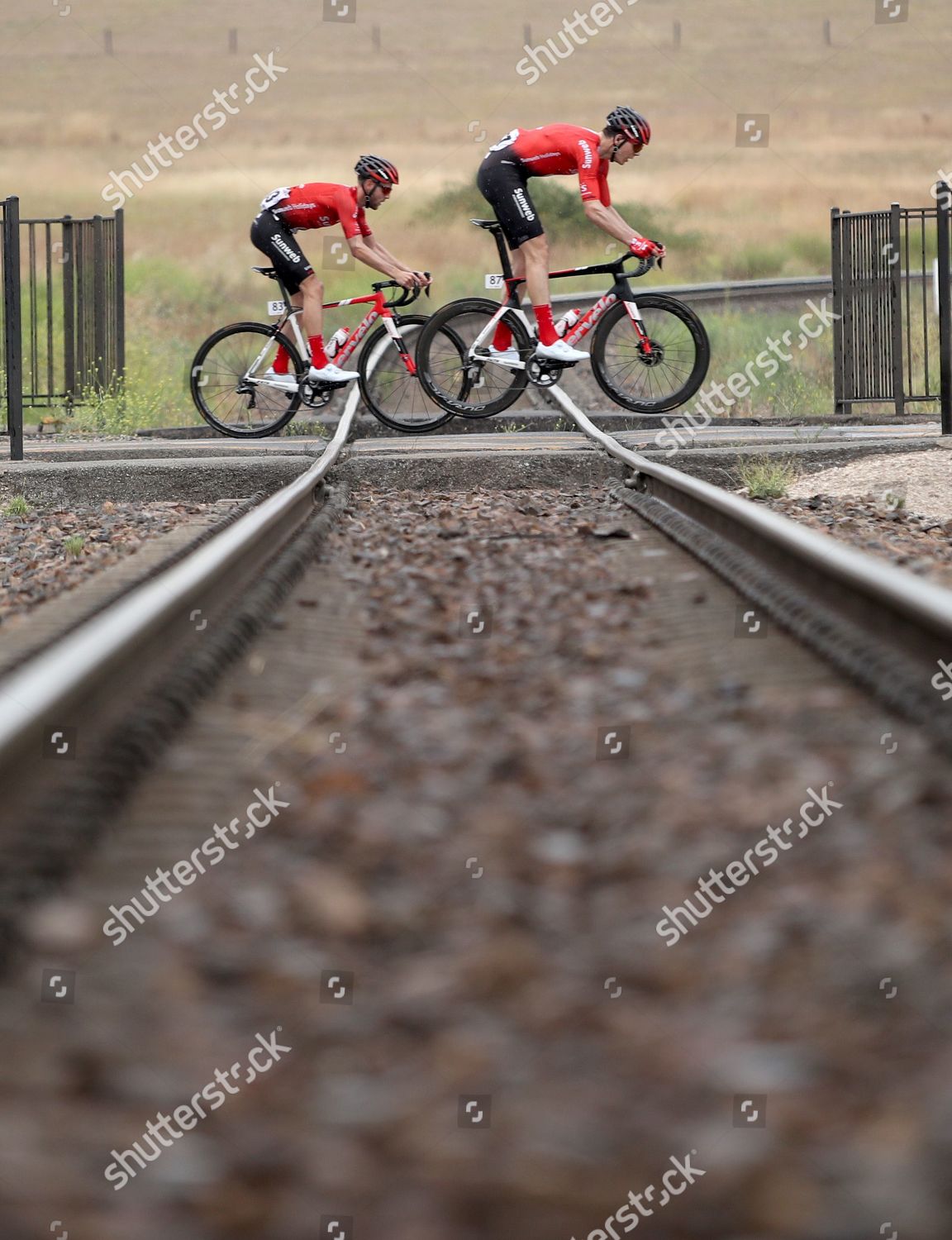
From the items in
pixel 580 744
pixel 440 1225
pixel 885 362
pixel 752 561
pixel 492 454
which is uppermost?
pixel 885 362

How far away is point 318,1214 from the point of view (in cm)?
134

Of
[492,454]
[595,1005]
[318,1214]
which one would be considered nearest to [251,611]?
[595,1005]

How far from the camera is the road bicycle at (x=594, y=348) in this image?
995cm

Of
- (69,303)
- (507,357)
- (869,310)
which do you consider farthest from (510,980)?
(869,310)

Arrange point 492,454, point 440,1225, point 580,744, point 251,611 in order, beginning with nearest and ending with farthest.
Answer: point 440,1225 → point 580,744 → point 251,611 → point 492,454

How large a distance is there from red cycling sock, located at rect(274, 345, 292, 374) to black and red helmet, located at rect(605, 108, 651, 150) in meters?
2.77

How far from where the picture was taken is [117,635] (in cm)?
293

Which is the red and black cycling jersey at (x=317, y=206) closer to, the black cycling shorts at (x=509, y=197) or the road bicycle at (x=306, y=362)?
the road bicycle at (x=306, y=362)

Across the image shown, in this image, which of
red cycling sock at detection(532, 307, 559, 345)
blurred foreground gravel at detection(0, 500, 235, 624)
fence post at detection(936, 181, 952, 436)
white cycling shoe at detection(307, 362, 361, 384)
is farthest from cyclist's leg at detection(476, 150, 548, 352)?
blurred foreground gravel at detection(0, 500, 235, 624)

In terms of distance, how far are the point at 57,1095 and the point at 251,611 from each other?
252 centimetres

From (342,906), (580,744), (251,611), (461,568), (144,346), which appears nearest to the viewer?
(342,906)

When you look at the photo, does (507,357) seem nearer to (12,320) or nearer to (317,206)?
(317,206)

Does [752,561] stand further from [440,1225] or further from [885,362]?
[885,362]

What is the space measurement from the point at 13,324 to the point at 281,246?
74.1 inches
